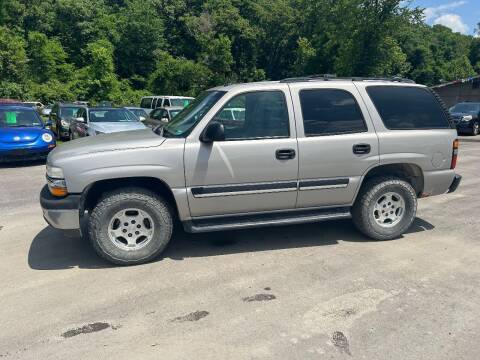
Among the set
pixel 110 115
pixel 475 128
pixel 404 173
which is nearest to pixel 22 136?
pixel 110 115

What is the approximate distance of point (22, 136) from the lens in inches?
414

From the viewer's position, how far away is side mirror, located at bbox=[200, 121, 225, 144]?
14.3ft

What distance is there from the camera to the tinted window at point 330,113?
4.83 meters

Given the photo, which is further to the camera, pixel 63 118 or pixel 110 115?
pixel 63 118

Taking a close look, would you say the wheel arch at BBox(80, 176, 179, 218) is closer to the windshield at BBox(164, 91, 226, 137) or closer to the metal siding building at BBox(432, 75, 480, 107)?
the windshield at BBox(164, 91, 226, 137)

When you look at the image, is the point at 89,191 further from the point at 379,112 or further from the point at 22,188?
the point at 22,188

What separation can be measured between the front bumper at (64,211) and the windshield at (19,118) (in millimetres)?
7957

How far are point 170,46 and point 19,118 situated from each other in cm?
4840

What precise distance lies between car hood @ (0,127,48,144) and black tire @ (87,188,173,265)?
7301 millimetres

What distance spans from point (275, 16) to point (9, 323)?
181ft

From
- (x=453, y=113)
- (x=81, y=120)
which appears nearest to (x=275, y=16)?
(x=453, y=113)

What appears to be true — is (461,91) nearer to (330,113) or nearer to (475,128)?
(475,128)

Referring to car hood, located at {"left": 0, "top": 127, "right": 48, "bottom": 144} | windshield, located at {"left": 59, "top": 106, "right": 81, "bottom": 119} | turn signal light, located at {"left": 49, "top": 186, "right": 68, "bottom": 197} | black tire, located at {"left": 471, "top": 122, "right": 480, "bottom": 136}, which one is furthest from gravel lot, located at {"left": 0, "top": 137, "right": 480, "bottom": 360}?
black tire, located at {"left": 471, "top": 122, "right": 480, "bottom": 136}

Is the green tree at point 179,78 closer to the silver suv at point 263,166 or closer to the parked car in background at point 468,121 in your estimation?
the parked car in background at point 468,121
